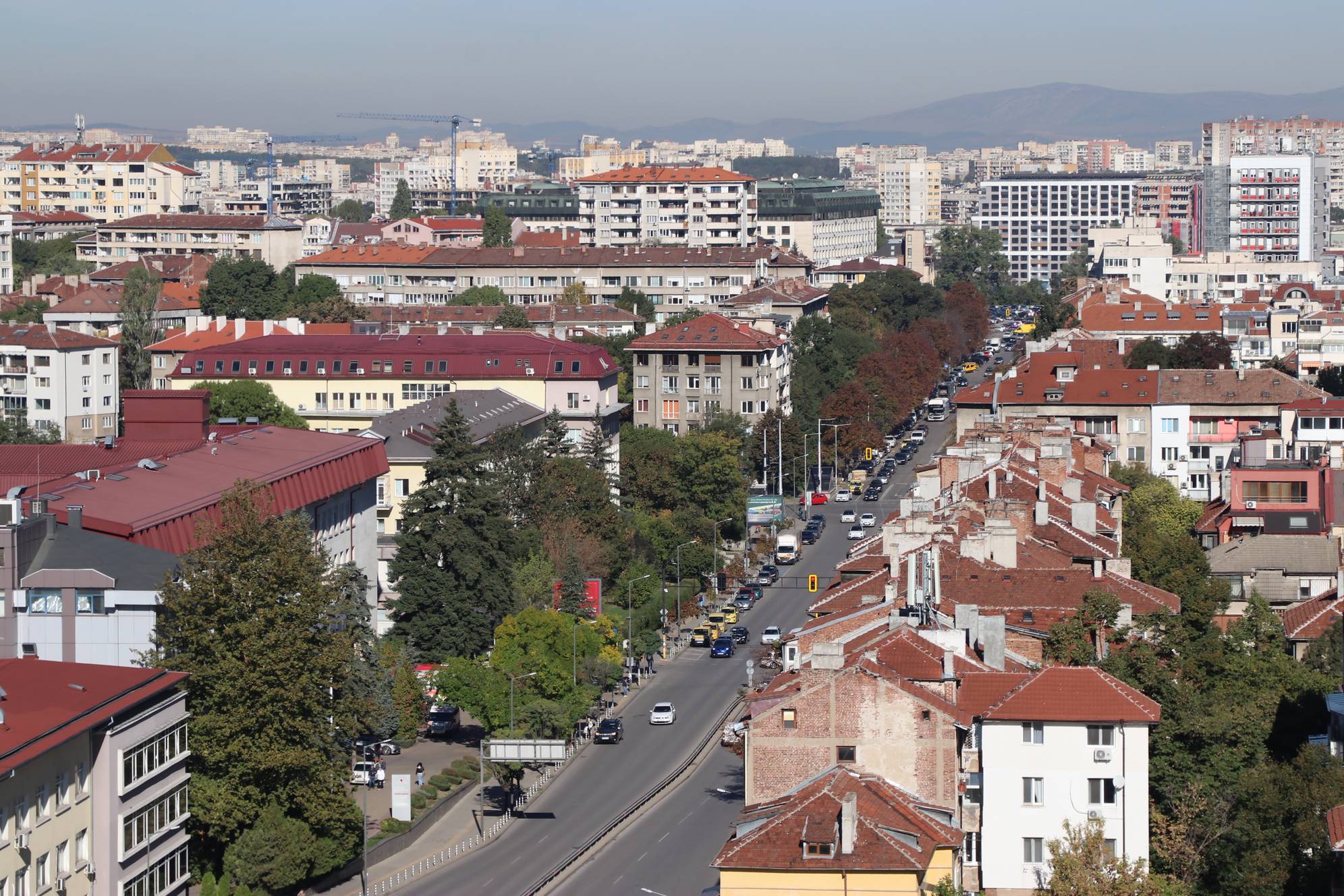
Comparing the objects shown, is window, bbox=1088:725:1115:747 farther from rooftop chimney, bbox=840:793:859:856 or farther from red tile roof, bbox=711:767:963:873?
rooftop chimney, bbox=840:793:859:856

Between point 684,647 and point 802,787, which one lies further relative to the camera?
point 684,647

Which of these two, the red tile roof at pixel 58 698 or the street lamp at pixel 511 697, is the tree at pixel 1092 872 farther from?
the street lamp at pixel 511 697

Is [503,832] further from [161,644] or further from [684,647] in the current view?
[684,647]

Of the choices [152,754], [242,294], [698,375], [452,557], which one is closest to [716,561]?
[452,557]

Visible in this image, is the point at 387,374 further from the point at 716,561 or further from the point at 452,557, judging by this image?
the point at 452,557

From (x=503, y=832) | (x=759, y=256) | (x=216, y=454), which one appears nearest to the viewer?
(x=503, y=832)

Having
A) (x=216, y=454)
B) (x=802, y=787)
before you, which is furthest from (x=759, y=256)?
(x=802, y=787)
